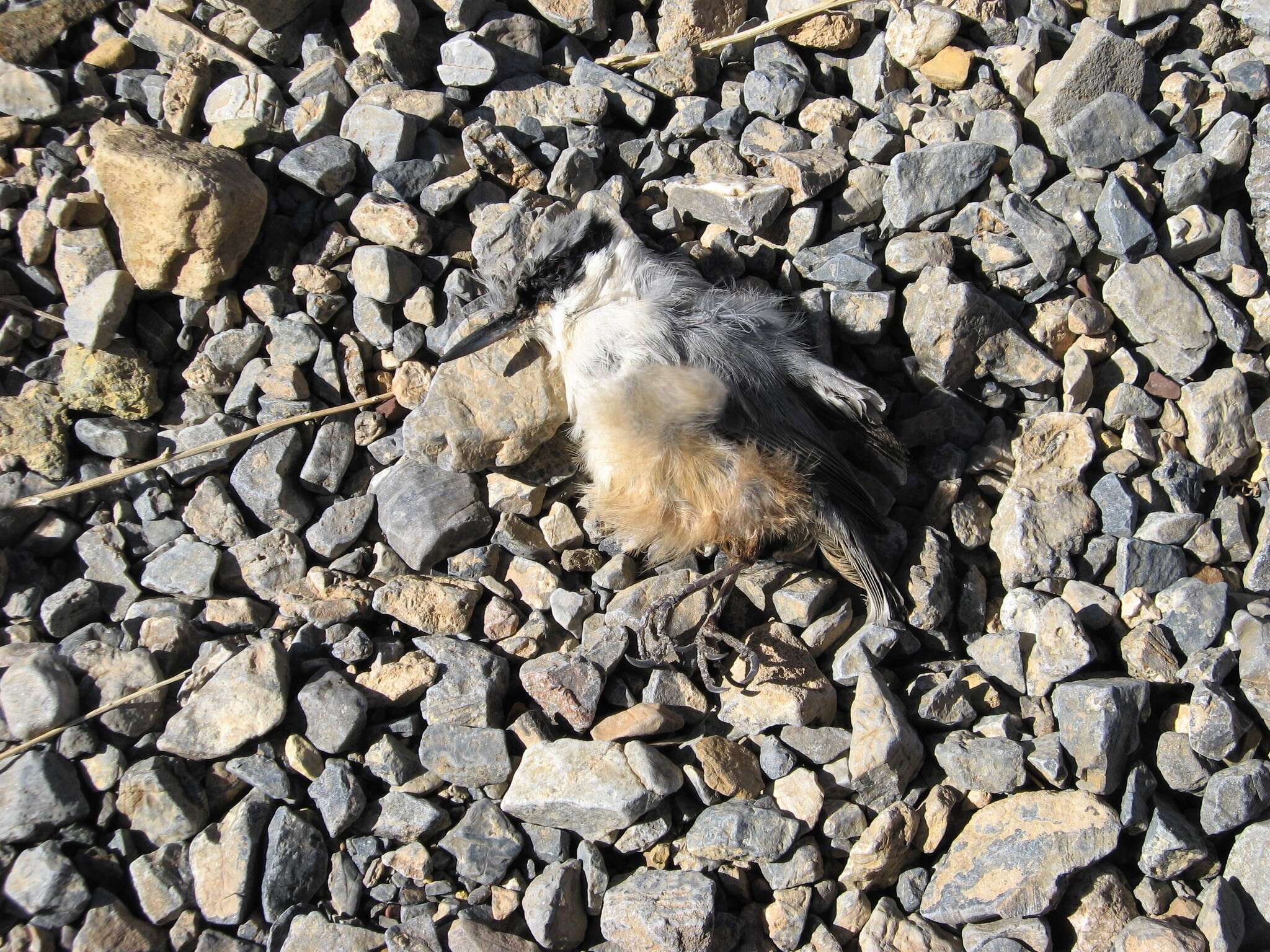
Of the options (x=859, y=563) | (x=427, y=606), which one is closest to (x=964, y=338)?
(x=859, y=563)

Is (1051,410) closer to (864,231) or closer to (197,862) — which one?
(864,231)

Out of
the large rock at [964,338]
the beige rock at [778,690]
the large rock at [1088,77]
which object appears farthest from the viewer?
the large rock at [1088,77]

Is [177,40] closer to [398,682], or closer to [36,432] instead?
[36,432]

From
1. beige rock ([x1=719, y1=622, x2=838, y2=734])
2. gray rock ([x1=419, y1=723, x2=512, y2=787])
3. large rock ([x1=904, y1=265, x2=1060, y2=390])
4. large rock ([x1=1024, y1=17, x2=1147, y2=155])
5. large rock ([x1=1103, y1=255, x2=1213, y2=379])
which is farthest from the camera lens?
large rock ([x1=1024, y1=17, x2=1147, y2=155])

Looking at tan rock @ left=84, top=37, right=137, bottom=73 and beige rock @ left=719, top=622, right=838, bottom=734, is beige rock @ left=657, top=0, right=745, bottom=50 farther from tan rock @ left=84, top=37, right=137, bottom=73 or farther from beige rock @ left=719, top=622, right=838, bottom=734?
beige rock @ left=719, top=622, right=838, bottom=734

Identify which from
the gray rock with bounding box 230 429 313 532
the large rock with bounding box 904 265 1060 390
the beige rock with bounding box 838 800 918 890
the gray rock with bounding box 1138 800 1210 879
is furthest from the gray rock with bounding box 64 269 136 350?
the gray rock with bounding box 1138 800 1210 879

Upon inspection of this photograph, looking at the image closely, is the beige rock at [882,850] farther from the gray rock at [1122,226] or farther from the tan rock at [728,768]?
the gray rock at [1122,226]

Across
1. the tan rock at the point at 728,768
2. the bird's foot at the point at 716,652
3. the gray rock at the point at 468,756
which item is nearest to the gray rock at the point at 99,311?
the gray rock at the point at 468,756

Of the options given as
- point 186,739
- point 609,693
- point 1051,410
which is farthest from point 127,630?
point 1051,410
